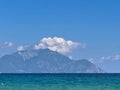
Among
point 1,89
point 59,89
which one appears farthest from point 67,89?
point 1,89

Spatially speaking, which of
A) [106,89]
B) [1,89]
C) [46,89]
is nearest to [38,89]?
[46,89]

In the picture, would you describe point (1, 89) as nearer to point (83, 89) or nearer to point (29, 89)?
point (29, 89)

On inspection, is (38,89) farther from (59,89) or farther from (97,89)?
(97,89)

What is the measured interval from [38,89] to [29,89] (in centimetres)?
116

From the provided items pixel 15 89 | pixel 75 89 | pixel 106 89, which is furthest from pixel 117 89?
pixel 15 89

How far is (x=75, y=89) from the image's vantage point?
192ft

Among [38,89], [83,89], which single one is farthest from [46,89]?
[83,89]

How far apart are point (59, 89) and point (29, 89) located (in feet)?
12.8

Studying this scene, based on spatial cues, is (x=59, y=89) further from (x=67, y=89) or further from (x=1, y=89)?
(x=1, y=89)

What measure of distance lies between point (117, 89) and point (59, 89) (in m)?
7.52

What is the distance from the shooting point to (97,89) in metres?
59.0

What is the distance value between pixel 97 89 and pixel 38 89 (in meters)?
7.76

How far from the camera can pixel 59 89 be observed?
191 ft

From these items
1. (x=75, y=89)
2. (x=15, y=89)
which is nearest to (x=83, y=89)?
(x=75, y=89)
